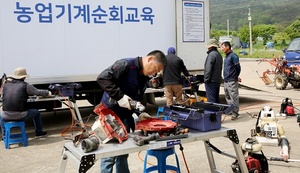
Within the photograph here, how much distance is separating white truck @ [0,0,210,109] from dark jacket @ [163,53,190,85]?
97cm

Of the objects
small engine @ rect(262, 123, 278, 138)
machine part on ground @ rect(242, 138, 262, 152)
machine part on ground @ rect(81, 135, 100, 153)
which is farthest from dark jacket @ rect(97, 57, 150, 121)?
small engine @ rect(262, 123, 278, 138)

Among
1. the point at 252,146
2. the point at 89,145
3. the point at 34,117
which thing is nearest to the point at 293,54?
the point at 34,117

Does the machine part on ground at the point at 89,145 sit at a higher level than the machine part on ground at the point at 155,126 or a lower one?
lower

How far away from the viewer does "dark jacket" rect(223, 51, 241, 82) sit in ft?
23.7

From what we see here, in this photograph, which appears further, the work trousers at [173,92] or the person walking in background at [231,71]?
the work trousers at [173,92]

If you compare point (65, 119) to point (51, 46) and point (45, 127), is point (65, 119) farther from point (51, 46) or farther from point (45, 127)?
point (51, 46)

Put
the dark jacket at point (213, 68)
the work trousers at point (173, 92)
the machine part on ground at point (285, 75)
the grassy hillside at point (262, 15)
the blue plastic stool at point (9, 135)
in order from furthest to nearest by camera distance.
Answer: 1. the grassy hillside at point (262, 15)
2. the machine part on ground at point (285, 75)
3. the work trousers at point (173, 92)
4. the dark jacket at point (213, 68)
5. the blue plastic stool at point (9, 135)

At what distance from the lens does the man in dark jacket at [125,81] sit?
3.31m

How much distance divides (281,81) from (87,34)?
8.59 metres

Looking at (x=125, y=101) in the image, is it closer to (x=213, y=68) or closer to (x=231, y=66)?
(x=213, y=68)

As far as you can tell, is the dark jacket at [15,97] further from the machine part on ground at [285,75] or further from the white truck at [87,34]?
the machine part on ground at [285,75]

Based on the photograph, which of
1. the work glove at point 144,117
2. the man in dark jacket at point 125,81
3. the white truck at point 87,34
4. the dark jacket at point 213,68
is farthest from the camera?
the dark jacket at point 213,68

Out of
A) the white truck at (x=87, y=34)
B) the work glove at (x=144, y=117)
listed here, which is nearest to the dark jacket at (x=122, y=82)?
the work glove at (x=144, y=117)

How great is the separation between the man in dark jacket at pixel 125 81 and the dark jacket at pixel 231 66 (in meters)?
4.03
